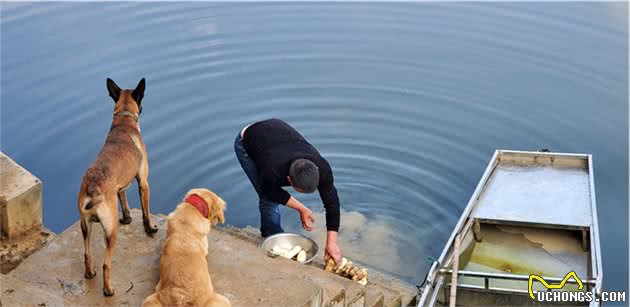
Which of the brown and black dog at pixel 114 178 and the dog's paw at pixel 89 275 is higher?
the brown and black dog at pixel 114 178

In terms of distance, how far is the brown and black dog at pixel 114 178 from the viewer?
207 inches

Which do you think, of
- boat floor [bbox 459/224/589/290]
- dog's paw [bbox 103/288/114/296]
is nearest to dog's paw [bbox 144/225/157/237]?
dog's paw [bbox 103/288/114/296]

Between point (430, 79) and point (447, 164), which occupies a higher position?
→ point (430, 79)

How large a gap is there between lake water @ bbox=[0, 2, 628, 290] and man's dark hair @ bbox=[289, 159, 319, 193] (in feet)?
8.81

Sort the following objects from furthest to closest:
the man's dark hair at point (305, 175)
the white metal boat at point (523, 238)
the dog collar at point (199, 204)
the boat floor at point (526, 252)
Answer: the boat floor at point (526, 252)
the white metal boat at point (523, 238)
the man's dark hair at point (305, 175)
the dog collar at point (199, 204)

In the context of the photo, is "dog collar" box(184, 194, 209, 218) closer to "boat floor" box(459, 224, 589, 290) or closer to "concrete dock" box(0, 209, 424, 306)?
"concrete dock" box(0, 209, 424, 306)

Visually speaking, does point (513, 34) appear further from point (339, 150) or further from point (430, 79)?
point (339, 150)

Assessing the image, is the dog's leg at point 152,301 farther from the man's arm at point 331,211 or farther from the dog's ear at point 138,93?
the dog's ear at point 138,93

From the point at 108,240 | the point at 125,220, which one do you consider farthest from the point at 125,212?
the point at 108,240

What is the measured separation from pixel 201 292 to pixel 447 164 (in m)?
5.71

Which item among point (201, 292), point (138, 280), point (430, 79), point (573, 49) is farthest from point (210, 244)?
point (573, 49)

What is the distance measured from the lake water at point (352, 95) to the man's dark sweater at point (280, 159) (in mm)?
2120

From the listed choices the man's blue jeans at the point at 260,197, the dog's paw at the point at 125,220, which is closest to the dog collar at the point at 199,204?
the dog's paw at the point at 125,220

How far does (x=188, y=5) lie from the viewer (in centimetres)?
1548
